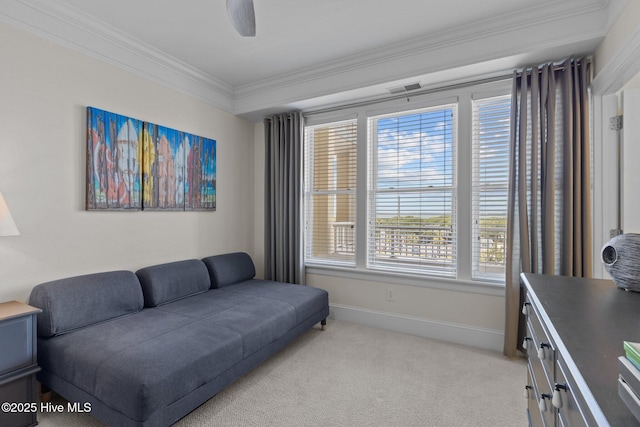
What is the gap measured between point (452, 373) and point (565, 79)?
8.28ft

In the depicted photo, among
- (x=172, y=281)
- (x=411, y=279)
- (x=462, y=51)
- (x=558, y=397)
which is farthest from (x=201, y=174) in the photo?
(x=558, y=397)

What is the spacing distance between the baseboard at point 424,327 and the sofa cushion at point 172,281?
156 centimetres

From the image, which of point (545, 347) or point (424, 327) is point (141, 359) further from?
point (424, 327)

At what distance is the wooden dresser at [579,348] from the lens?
2.04ft

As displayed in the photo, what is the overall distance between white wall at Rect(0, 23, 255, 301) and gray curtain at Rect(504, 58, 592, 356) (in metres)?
3.25

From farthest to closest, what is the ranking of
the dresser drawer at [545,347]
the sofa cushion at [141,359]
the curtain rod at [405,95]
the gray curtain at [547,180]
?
1. the curtain rod at [405,95]
2. the gray curtain at [547,180]
3. the sofa cushion at [141,359]
4. the dresser drawer at [545,347]

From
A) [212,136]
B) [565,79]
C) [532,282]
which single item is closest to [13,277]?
[212,136]

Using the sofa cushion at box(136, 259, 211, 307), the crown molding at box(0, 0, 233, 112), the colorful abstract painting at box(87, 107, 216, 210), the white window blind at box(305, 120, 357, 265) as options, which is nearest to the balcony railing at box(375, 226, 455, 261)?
the white window blind at box(305, 120, 357, 265)

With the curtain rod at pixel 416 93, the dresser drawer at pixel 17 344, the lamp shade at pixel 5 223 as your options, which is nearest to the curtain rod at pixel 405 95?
the curtain rod at pixel 416 93

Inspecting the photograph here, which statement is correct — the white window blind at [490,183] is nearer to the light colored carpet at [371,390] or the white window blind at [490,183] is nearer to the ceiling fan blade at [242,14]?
the light colored carpet at [371,390]

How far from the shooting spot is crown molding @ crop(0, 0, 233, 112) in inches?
84.9

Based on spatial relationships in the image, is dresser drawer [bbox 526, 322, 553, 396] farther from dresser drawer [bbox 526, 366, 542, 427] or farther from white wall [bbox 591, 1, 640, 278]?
white wall [bbox 591, 1, 640, 278]

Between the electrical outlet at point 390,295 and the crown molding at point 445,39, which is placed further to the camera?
the electrical outlet at point 390,295

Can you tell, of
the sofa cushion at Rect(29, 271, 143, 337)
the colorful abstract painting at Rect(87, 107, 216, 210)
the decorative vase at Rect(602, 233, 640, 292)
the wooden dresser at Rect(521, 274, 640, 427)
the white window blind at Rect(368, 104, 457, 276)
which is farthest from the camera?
the white window blind at Rect(368, 104, 457, 276)
